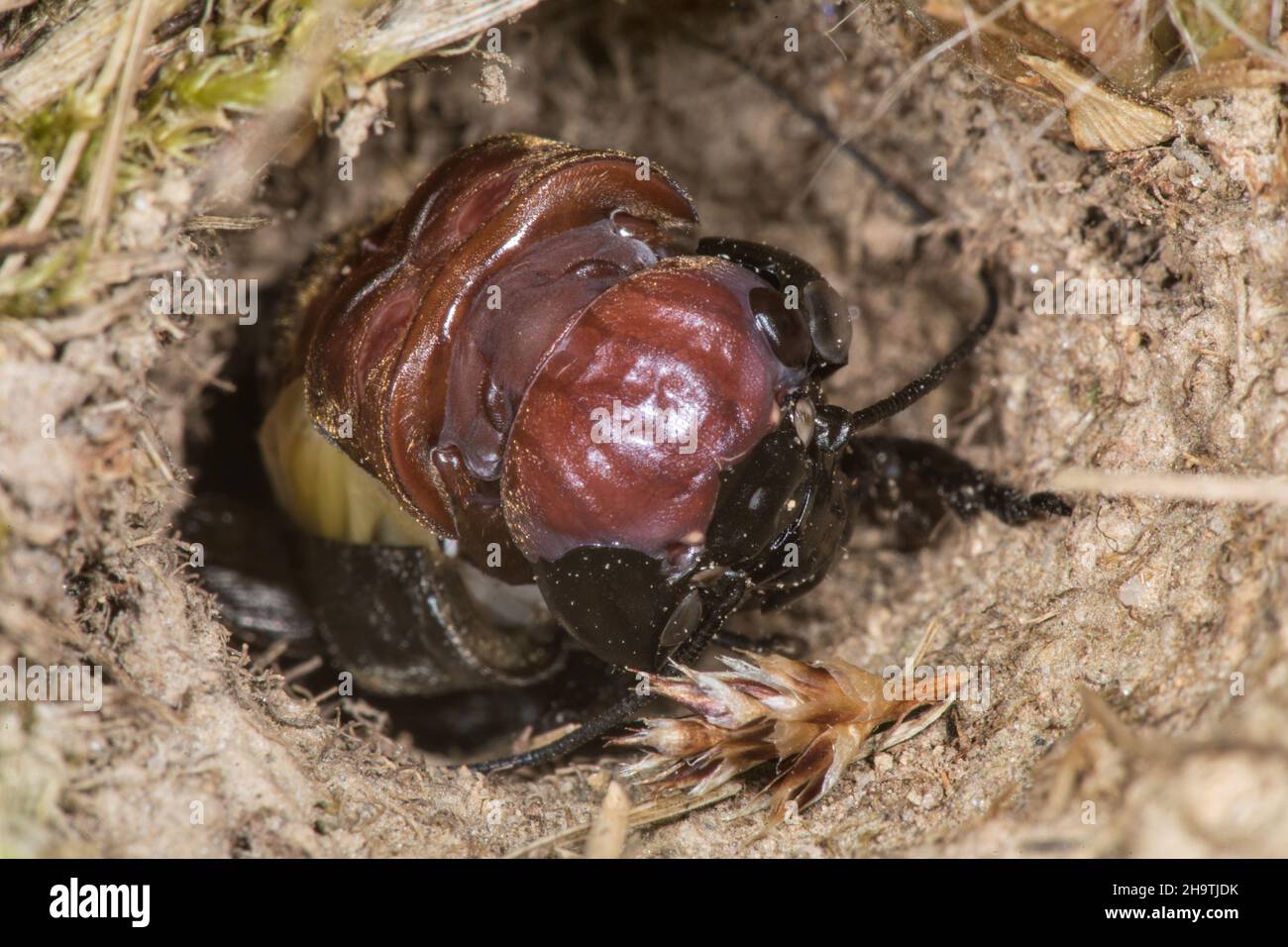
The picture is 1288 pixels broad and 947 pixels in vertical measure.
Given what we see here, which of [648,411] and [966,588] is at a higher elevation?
[648,411]

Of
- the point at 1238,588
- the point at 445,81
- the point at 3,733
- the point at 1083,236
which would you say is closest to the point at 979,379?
the point at 1083,236
